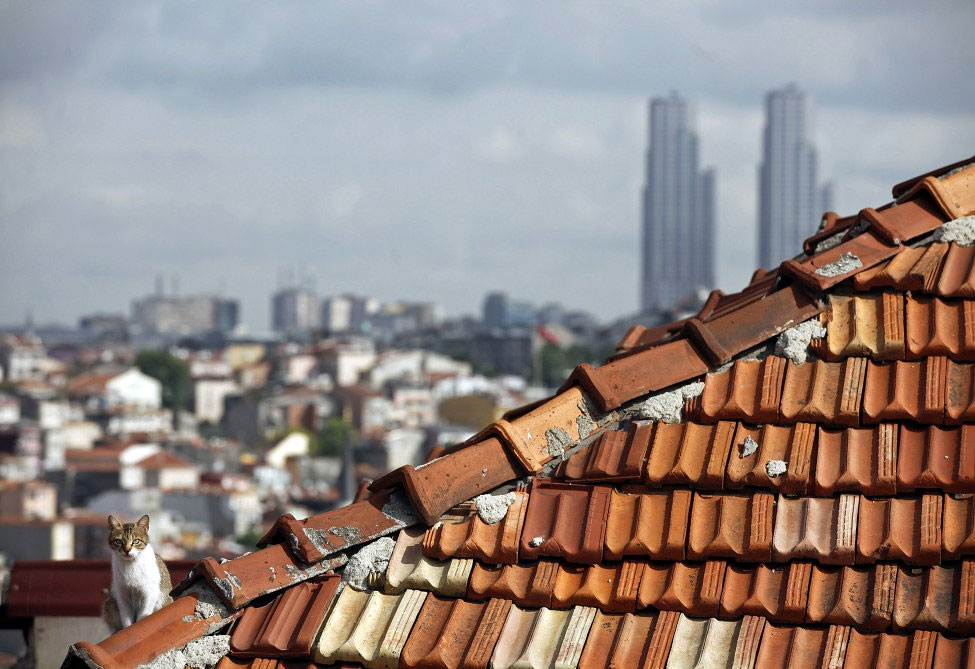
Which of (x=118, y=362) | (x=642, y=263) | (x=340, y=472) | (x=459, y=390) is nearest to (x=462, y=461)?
(x=340, y=472)

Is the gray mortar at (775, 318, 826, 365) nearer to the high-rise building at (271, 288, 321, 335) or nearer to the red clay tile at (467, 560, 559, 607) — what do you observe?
the red clay tile at (467, 560, 559, 607)

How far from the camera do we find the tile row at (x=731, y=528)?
3262 mm

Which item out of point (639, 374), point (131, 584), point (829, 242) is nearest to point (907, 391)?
point (639, 374)

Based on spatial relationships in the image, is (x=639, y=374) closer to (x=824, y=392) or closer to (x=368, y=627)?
(x=824, y=392)

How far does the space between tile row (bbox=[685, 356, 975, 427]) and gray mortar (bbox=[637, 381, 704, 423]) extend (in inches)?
1.0

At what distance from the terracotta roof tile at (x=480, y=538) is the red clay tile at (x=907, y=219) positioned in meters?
1.26

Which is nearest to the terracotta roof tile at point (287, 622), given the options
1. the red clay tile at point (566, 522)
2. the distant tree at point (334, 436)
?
the red clay tile at point (566, 522)

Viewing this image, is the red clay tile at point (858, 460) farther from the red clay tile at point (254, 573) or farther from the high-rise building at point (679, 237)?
the high-rise building at point (679, 237)

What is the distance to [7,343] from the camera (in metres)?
108

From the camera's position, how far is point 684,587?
333 centimetres

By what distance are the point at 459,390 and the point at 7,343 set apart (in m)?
44.1

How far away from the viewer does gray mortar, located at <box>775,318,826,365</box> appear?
3.76 metres

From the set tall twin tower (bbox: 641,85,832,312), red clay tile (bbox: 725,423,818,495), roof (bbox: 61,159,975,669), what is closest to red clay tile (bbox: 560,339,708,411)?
roof (bbox: 61,159,975,669)

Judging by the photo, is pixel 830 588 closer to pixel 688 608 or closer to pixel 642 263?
pixel 688 608
